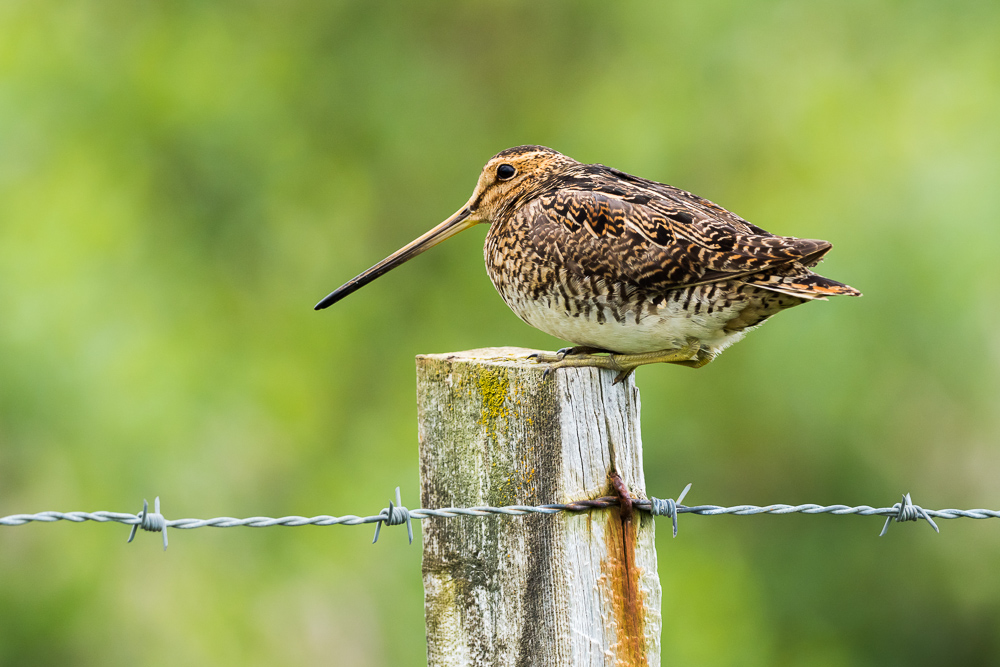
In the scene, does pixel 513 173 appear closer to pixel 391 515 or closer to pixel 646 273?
pixel 646 273

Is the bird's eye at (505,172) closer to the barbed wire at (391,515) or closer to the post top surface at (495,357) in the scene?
the post top surface at (495,357)

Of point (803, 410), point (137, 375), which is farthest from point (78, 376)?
point (803, 410)

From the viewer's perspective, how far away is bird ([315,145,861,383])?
338cm

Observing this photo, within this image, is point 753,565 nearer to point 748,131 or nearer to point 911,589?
point 911,589

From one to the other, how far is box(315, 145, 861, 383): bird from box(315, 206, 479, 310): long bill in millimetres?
64

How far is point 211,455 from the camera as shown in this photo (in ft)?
27.3

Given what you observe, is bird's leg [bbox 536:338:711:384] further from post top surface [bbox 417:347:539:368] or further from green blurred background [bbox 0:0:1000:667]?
green blurred background [bbox 0:0:1000:667]

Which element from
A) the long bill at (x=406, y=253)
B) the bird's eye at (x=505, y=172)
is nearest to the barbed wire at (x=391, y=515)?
the long bill at (x=406, y=253)

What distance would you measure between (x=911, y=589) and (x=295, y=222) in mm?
5619

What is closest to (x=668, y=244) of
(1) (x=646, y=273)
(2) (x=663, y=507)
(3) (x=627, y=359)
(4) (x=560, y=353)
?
(1) (x=646, y=273)

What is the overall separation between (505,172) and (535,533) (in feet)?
6.86

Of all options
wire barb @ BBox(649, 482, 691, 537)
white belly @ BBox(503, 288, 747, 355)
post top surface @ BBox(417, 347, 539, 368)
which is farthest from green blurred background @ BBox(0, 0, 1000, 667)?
wire barb @ BBox(649, 482, 691, 537)

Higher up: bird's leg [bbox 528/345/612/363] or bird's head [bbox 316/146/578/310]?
bird's head [bbox 316/146/578/310]

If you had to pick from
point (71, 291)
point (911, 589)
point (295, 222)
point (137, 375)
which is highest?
point (295, 222)
